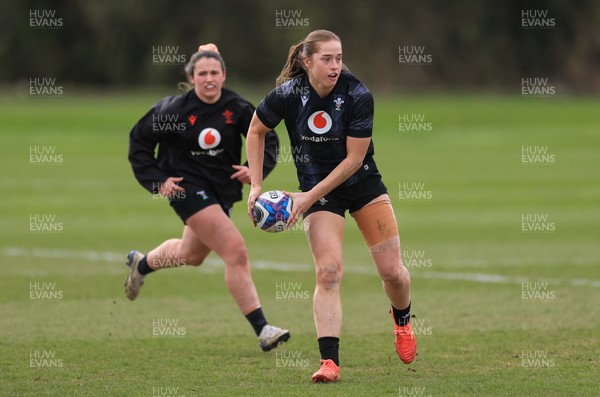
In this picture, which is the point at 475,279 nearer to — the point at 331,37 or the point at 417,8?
the point at 331,37

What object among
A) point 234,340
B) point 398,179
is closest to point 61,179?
point 398,179

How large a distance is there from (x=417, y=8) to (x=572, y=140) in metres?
21.4

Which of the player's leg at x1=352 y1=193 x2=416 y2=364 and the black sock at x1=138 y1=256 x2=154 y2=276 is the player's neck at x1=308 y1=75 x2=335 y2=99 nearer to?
the player's leg at x1=352 y1=193 x2=416 y2=364

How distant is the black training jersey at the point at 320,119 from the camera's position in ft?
27.4

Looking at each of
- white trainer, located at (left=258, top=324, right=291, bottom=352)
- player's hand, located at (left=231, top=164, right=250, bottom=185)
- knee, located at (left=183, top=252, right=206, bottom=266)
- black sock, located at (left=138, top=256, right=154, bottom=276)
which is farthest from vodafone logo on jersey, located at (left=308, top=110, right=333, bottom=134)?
black sock, located at (left=138, top=256, right=154, bottom=276)

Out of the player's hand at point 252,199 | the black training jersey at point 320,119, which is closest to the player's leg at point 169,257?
the player's hand at point 252,199

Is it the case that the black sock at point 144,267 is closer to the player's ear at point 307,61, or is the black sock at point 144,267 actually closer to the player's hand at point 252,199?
the player's hand at point 252,199

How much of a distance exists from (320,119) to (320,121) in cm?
2

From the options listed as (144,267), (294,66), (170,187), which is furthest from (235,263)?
(294,66)

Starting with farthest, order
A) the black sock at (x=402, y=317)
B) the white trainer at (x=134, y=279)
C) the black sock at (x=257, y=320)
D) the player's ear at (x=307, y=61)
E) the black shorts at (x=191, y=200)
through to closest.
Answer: the white trainer at (x=134, y=279) → the black shorts at (x=191, y=200) → the black sock at (x=257, y=320) → the black sock at (x=402, y=317) → the player's ear at (x=307, y=61)

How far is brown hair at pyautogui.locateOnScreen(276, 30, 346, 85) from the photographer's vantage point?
8.23 m

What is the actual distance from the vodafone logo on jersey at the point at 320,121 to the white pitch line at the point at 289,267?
5.69m

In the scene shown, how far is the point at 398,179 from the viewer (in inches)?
1082

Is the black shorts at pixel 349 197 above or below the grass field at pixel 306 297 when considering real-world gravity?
above
